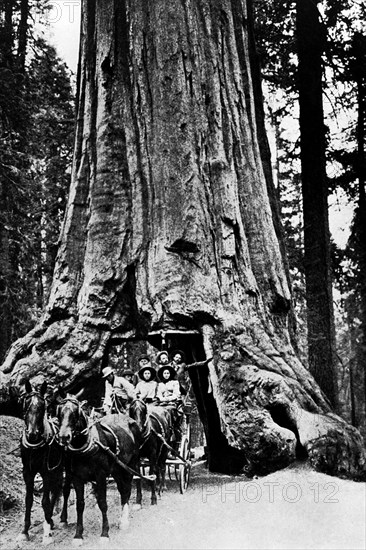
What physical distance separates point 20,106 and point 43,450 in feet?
40.8

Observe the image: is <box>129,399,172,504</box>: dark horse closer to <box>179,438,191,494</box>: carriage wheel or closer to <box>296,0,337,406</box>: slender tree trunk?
<box>179,438,191,494</box>: carriage wheel

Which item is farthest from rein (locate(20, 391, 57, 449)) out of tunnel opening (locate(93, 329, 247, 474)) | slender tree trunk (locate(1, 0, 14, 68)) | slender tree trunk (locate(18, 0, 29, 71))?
slender tree trunk (locate(18, 0, 29, 71))

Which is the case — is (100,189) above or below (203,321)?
above

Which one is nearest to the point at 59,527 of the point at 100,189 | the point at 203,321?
the point at 203,321

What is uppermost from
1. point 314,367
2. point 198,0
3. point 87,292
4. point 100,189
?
point 198,0

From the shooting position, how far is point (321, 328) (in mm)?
13180

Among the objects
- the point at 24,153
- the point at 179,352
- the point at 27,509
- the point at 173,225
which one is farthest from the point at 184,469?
the point at 24,153

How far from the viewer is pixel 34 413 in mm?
6359

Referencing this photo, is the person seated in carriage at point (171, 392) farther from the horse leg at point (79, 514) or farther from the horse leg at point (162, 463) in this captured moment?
the horse leg at point (79, 514)

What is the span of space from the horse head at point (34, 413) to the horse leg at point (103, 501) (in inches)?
30.1

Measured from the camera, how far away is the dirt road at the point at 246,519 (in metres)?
6.07

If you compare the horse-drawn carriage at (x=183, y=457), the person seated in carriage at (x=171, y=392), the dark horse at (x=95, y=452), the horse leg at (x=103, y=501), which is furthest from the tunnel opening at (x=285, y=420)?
the horse leg at (x=103, y=501)

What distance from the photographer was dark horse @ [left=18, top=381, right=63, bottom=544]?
6383 millimetres

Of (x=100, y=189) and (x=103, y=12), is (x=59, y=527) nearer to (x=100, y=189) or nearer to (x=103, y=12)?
(x=100, y=189)
